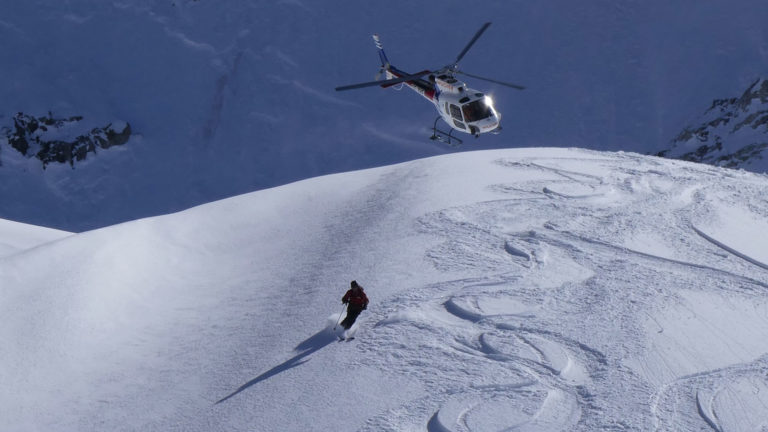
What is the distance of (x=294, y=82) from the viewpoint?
4216 cm

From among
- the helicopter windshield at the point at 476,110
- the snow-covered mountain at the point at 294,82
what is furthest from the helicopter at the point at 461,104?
the snow-covered mountain at the point at 294,82

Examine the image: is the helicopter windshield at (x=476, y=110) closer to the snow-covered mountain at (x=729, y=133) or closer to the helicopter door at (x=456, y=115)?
the helicopter door at (x=456, y=115)

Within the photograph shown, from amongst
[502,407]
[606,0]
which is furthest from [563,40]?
[502,407]

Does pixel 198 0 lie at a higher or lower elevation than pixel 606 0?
lower

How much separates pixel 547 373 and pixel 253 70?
3391 cm

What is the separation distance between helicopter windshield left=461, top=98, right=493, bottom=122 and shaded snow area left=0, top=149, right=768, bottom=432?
2.11 meters

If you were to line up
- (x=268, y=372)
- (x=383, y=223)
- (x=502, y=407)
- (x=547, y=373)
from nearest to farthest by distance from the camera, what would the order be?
1. (x=502, y=407)
2. (x=547, y=373)
3. (x=268, y=372)
4. (x=383, y=223)

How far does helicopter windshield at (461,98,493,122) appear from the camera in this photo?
2228cm

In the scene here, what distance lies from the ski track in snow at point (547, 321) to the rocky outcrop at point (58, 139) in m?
27.1

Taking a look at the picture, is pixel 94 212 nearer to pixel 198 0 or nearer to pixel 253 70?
pixel 253 70

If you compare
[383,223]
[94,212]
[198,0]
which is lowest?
[383,223]

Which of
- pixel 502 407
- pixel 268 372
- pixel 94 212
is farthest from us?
pixel 94 212

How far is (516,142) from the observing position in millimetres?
39219

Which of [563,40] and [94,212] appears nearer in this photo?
[94,212]
